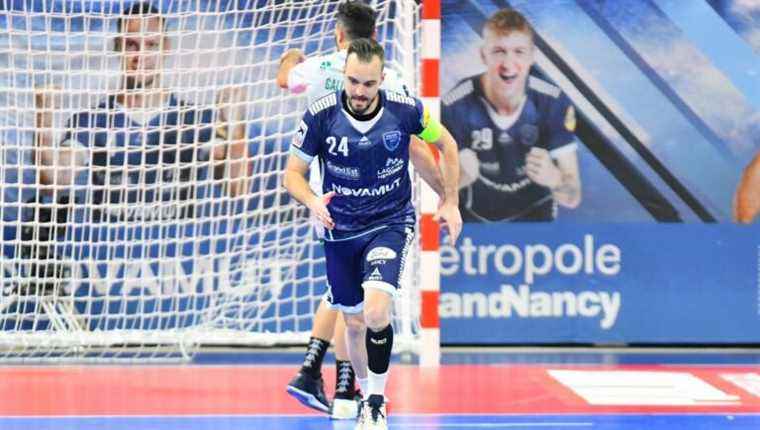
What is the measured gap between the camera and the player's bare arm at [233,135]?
32.9 feet

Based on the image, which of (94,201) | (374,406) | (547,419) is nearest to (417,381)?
(547,419)

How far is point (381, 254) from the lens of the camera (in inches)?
267

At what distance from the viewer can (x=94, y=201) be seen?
10.2 meters

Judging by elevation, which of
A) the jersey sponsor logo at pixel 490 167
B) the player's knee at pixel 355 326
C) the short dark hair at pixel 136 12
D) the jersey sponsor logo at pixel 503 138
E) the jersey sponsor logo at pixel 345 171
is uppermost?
the short dark hair at pixel 136 12

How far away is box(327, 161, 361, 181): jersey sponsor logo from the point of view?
6.79 m

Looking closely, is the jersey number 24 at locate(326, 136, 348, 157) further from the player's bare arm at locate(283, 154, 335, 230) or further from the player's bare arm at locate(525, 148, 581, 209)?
the player's bare arm at locate(525, 148, 581, 209)

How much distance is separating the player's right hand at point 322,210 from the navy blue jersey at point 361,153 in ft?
0.91

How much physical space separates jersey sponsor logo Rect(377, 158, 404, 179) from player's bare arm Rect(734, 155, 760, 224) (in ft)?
14.6

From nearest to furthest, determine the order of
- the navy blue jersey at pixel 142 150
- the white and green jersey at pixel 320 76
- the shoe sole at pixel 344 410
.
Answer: the shoe sole at pixel 344 410, the white and green jersey at pixel 320 76, the navy blue jersey at pixel 142 150

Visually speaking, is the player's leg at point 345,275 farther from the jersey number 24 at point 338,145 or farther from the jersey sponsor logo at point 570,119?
the jersey sponsor logo at point 570,119

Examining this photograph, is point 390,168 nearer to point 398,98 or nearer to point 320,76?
point 398,98

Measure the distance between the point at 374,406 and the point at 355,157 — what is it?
3.77 feet

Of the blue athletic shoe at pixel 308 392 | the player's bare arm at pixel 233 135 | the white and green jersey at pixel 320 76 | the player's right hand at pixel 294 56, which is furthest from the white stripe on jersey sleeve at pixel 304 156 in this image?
the player's bare arm at pixel 233 135

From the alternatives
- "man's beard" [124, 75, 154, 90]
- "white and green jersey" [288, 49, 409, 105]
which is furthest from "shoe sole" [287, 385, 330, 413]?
"man's beard" [124, 75, 154, 90]
